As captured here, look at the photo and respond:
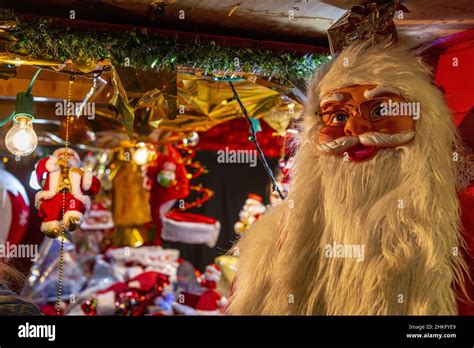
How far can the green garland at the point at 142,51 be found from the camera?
6.82 feet

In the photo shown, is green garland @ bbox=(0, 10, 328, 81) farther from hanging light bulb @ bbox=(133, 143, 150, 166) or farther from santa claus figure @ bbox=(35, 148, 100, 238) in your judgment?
hanging light bulb @ bbox=(133, 143, 150, 166)

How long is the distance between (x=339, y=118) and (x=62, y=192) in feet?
3.72

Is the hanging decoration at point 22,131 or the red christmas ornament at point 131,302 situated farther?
the red christmas ornament at point 131,302

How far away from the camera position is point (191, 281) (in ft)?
13.3

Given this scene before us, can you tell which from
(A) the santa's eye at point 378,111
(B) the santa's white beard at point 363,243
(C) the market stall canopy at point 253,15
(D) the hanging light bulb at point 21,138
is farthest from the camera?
(D) the hanging light bulb at point 21,138

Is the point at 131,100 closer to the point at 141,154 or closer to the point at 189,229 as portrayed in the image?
the point at 141,154

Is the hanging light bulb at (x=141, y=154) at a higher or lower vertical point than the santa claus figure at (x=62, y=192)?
higher

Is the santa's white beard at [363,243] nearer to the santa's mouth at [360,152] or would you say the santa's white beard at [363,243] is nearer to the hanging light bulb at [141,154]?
the santa's mouth at [360,152]

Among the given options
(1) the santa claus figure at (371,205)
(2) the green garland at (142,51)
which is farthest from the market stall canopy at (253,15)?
(1) the santa claus figure at (371,205)

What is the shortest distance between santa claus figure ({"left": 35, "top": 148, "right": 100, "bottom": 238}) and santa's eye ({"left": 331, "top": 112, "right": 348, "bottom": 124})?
1.04 metres

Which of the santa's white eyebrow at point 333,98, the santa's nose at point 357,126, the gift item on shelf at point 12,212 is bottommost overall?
the gift item on shelf at point 12,212

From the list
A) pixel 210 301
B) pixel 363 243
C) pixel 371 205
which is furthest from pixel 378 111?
pixel 210 301

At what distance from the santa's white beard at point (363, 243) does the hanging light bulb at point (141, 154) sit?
207 centimetres
